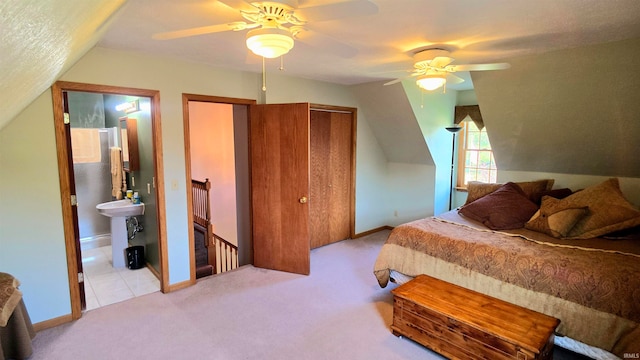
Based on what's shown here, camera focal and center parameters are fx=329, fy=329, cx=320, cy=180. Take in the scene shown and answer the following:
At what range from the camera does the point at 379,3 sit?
1840mm

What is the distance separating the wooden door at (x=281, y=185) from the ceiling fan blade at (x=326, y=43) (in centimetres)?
85

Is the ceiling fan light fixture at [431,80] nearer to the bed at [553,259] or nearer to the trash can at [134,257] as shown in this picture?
the bed at [553,259]

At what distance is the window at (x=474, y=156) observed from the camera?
5086 millimetres

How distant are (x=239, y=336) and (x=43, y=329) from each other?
1648 millimetres

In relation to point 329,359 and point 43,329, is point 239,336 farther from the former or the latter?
point 43,329

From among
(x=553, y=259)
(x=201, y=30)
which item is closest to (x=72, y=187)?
(x=201, y=30)

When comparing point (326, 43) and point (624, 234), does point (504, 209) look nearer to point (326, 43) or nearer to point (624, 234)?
point (624, 234)

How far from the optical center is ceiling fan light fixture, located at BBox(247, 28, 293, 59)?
5.64 feet

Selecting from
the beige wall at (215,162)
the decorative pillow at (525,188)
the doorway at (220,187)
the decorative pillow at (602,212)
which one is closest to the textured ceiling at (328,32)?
the decorative pillow at (602,212)

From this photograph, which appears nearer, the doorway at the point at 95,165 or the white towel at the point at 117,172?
the doorway at the point at 95,165

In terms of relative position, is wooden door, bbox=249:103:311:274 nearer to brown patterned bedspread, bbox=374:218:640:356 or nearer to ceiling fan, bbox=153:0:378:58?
brown patterned bedspread, bbox=374:218:640:356

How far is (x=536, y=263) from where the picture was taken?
233 cm

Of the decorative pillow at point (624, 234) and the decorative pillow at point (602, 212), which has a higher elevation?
the decorative pillow at point (602, 212)

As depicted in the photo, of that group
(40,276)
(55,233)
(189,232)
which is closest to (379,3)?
(189,232)
